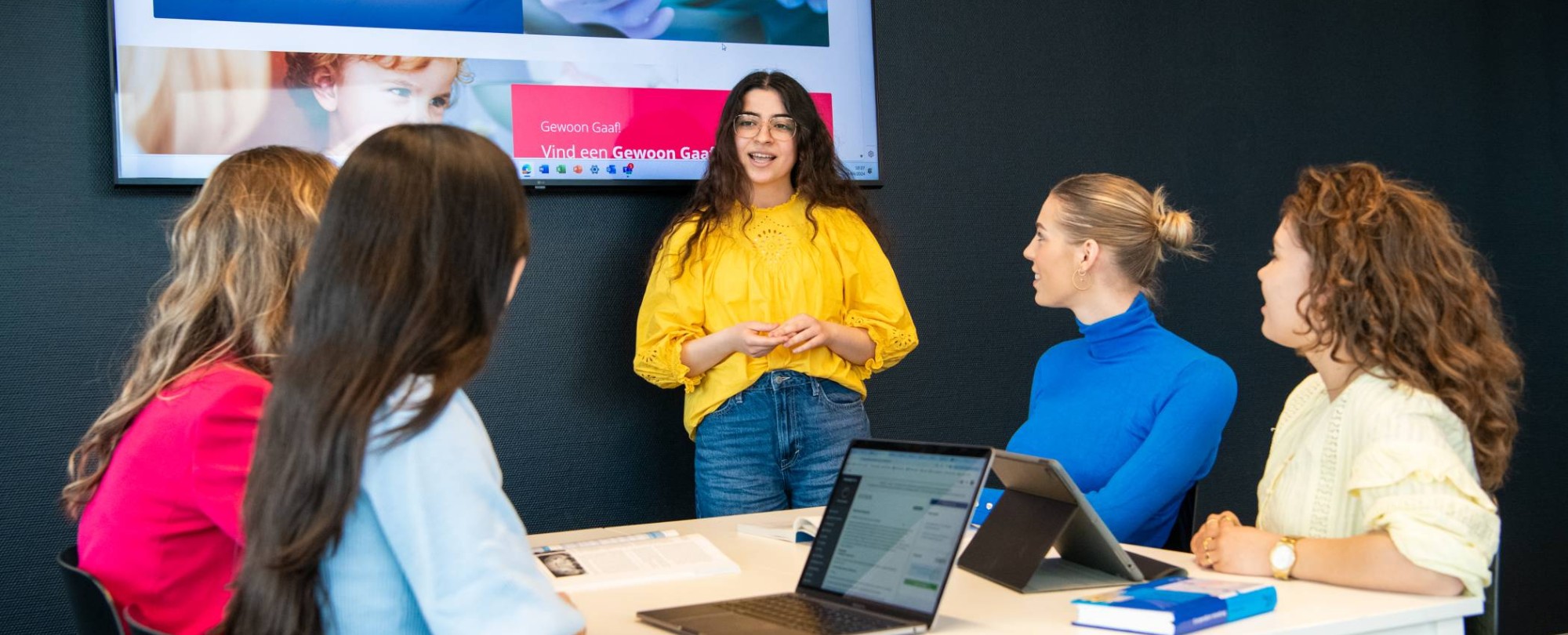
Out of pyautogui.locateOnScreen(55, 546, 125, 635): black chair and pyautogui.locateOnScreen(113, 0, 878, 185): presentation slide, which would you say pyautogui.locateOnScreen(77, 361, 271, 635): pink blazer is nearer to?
pyautogui.locateOnScreen(55, 546, 125, 635): black chair

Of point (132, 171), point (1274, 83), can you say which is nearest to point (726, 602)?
point (132, 171)

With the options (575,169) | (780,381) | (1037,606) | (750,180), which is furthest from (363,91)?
(1037,606)

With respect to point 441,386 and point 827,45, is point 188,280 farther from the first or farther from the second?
point 827,45

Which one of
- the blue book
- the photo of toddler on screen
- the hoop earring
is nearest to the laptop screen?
Result: the blue book

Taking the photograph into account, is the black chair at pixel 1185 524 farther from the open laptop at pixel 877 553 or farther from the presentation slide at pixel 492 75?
the presentation slide at pixel 492 75

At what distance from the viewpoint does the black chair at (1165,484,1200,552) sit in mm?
2350

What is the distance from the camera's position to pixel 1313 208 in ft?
6.37

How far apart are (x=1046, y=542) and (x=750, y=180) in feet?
5.63

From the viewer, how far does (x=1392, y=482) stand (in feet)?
5.59

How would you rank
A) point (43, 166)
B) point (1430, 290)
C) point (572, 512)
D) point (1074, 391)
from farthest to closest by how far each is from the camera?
1. point (572, 512)
2. point (43, 166)
3. point (1074, 391)
4. point (1430, 290)

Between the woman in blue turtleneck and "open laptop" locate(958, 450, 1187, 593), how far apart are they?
39 cm

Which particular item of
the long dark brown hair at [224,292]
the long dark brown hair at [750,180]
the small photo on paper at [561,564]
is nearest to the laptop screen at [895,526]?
the small photo on paper at [561,564]

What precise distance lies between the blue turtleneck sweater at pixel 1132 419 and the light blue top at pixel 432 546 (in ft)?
4.04

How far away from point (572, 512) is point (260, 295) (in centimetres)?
191
